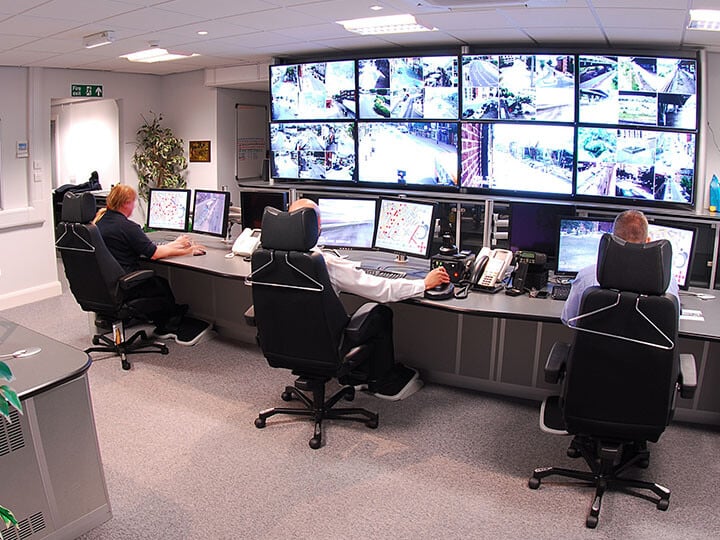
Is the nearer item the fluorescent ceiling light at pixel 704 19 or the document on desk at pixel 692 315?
the document on desk at pixel 692 315

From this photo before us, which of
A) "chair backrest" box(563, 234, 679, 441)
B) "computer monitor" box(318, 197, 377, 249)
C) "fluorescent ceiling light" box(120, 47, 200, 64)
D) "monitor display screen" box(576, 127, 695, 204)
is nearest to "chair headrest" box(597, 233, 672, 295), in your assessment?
"chair backrest" box(563, 234, 679, 441)

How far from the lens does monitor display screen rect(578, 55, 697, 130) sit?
4234 millimetres

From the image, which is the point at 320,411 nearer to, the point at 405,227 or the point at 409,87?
the point at 405,227

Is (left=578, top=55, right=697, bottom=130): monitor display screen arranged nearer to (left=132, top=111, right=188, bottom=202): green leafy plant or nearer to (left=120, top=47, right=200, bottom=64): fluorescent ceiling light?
(left=120, top=47, right=200, bottom=64): fluorescent ceiling light

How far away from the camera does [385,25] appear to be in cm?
416

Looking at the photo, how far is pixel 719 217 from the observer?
13.2 ft

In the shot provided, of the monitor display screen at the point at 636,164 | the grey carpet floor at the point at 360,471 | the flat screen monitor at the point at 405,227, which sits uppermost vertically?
the monitor display screen at the point at 636,164

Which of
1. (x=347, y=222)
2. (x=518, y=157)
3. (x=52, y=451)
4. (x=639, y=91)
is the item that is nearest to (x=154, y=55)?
(x=347, y=222)

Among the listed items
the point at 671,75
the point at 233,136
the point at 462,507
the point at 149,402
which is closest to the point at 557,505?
the point at 462,507

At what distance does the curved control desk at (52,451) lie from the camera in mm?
2225

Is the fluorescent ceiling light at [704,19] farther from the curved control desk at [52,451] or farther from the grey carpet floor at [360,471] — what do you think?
the curved control desk at [52,451]

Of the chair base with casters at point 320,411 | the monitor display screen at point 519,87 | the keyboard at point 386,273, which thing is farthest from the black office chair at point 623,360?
the monitor display screen at point 519,87

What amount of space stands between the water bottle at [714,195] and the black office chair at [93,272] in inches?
151

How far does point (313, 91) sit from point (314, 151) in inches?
20.4
